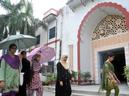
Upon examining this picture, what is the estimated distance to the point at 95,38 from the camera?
15.5m

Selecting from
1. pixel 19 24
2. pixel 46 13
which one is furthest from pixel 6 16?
pixel 46 13

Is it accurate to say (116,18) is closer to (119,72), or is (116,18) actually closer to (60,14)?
(119,72)

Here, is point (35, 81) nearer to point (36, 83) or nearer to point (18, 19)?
point (36, 83)

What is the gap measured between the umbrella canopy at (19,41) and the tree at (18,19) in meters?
15.7

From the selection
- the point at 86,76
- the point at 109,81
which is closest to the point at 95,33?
the point at 86,76

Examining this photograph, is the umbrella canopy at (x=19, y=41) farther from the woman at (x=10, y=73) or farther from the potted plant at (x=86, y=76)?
the potted plant at (x=86, y=76)

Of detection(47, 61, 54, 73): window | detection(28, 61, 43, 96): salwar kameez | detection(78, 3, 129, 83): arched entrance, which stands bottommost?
A: detection(28, 61, 43, 96): salwar kameez

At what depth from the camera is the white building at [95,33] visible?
523 inches

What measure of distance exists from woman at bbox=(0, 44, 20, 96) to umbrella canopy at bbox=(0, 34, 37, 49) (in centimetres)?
93

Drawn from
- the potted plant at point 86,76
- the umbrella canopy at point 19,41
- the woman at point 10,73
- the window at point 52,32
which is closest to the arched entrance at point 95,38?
the potted plant at point 86,76

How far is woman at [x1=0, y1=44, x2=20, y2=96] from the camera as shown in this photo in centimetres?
425

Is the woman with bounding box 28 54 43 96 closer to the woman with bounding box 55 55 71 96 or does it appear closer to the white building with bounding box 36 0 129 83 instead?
the woman with bounding box 55 55 71 96

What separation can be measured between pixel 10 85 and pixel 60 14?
1523 centimetres

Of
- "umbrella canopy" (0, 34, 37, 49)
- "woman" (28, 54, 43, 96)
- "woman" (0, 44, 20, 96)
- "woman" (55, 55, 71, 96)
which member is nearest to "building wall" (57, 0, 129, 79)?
"woman" (55, 55, 71, 96)
